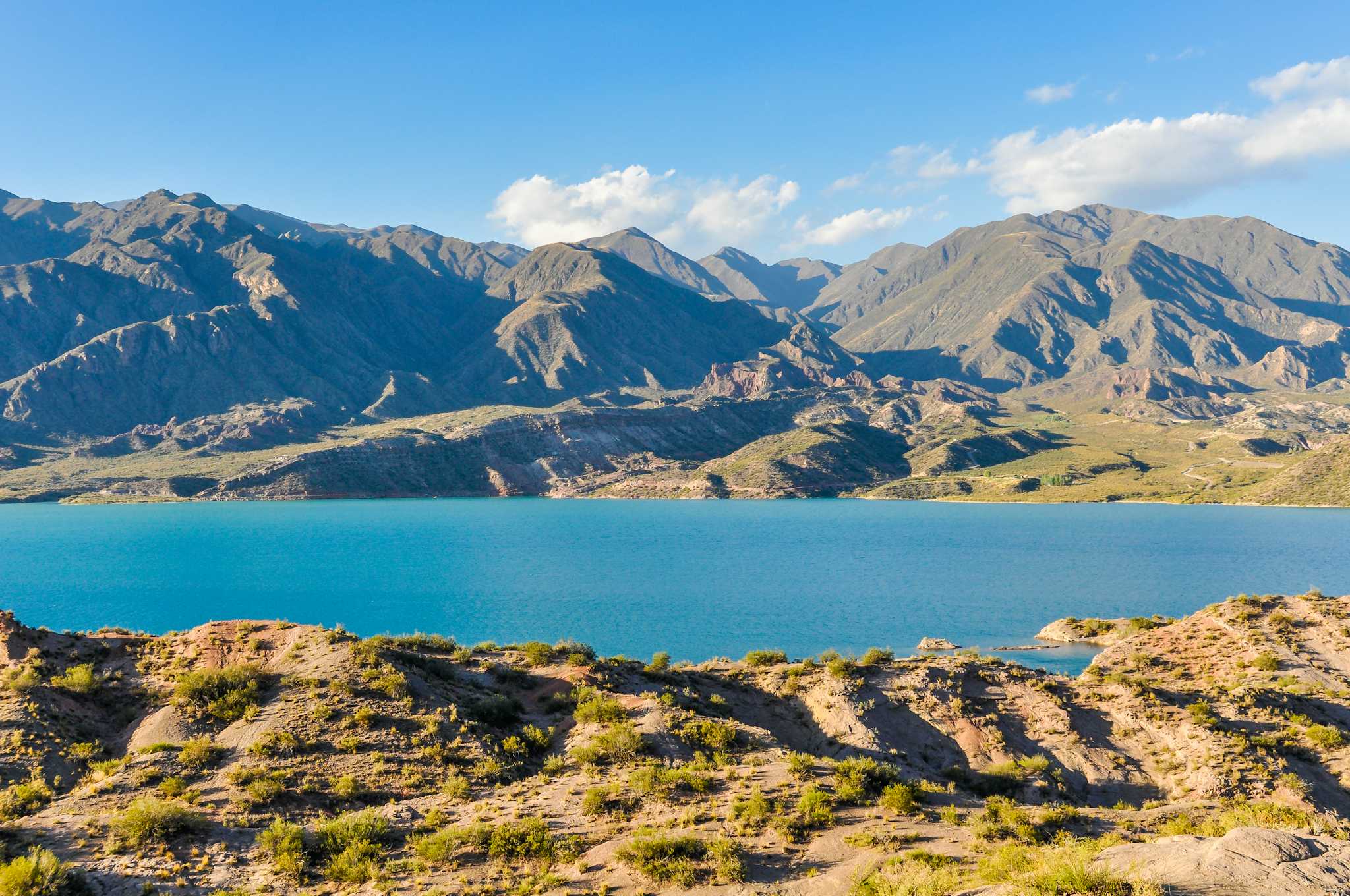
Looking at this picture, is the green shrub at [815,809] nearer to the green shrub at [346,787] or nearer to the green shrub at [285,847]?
the green shrub at [285,847]

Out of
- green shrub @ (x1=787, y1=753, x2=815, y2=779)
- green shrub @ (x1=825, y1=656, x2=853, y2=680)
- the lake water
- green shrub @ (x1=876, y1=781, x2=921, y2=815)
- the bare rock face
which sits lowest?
the lake water

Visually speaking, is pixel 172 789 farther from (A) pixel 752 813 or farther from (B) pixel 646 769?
(A) pixel 752 813

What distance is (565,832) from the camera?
87.4 feet

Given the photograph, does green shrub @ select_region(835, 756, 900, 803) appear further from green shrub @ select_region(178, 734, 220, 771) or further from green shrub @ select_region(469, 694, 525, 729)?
green shrub @ select_region(178, 734, 220, 771)

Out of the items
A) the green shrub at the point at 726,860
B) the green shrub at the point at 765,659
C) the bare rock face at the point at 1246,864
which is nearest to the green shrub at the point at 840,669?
the green shrub at the point at 765,659

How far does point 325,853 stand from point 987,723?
32776 mm

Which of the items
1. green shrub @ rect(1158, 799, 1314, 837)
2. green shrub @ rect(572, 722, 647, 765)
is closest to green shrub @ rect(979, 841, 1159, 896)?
green shrub @ rect(1158, 799, 1314, 837)

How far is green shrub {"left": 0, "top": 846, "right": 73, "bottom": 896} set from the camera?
68.7ft

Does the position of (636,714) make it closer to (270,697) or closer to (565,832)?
(565,832)

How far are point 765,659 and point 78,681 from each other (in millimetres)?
35715

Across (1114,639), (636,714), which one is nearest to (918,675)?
(636,714)

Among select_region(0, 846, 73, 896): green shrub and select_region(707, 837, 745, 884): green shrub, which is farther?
select_region(707, 837, 745, 884): green shrub

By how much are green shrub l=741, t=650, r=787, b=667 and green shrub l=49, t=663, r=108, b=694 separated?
3417 cm

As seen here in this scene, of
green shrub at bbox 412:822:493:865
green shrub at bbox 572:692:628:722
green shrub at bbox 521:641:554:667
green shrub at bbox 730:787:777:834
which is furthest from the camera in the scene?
green shrub at bbox 521:641:554:667
